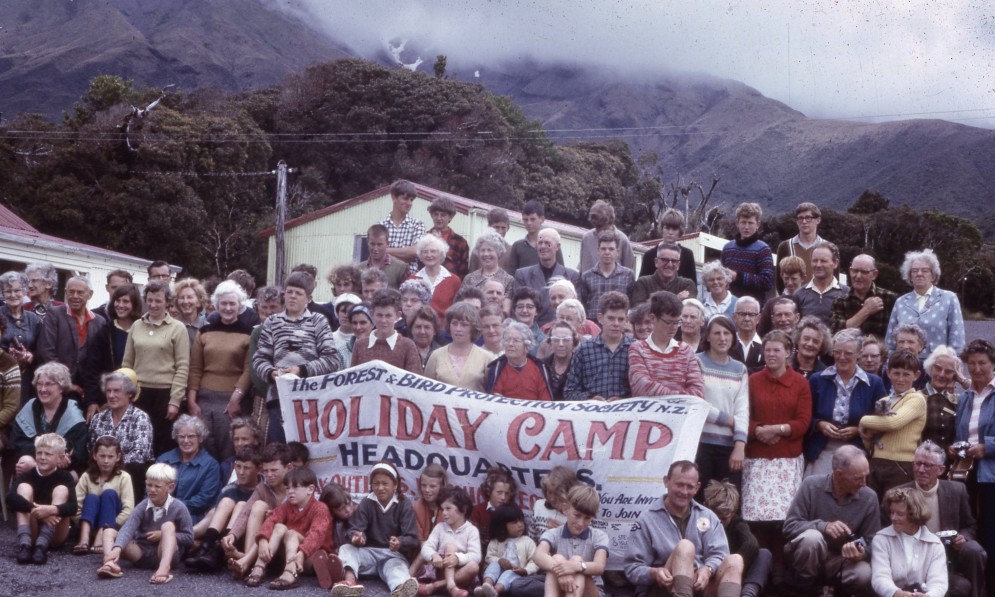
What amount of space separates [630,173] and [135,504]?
5638 cm

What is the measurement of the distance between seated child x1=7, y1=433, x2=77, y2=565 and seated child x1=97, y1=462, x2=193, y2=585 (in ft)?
1.63

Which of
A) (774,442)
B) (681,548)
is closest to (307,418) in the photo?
(681,548)

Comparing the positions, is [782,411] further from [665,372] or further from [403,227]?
[403,227]

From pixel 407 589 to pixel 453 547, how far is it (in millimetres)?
507

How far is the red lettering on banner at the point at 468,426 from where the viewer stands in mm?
7973

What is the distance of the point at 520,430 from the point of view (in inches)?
309

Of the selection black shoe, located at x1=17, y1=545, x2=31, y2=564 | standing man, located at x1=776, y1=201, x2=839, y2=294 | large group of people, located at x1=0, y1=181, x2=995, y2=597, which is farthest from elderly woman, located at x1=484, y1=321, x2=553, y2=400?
black shoe, located at x1=17, y1=545, x2=31, y2=564

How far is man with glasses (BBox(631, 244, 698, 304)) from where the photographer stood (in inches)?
380

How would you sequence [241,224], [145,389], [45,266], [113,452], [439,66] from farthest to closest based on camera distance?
1. [439,66]
2. [241,224]
3. [45,266]
4. [145,389]
5. [113,452]

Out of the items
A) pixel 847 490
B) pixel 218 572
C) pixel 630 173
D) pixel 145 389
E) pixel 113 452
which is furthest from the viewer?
pixel 630 173

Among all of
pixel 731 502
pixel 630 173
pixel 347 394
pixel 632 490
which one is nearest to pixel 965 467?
pixel 731 502

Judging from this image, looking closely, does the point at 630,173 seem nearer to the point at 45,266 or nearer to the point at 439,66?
the point at 439,66

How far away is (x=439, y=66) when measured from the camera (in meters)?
55.7

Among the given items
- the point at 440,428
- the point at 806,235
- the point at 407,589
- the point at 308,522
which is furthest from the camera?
the point at 806,235
